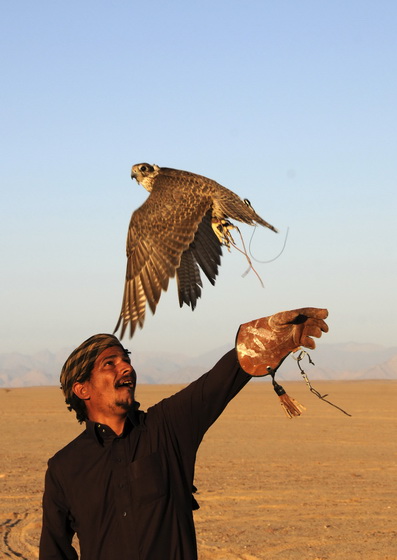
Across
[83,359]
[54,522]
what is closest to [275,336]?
[83,359]

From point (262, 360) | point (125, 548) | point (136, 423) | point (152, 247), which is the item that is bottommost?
point (125, 548)

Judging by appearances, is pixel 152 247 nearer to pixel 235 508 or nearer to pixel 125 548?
pixel 125 548

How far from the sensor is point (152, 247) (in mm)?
4594

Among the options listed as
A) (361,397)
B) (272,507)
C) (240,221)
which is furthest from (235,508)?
(361,397)

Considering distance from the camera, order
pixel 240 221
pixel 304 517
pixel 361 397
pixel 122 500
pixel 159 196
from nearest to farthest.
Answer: pixel 122 500 → pixel 240 221 → pixel 159 196 → pixel 304 517 → pixel 361 397

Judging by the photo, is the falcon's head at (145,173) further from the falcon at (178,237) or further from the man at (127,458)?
the man at (127,458)

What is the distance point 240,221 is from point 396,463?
9.48m

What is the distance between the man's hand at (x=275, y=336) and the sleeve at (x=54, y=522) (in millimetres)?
749

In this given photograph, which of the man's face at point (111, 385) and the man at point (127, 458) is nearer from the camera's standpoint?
the man at point (127, 458)

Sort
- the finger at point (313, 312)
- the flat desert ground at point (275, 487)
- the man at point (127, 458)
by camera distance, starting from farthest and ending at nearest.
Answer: the flat desert ground at point (275, 487), the man at point (127, 458), the finger at point (313, 312)

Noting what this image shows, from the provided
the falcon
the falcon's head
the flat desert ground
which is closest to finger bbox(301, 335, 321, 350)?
the falcon

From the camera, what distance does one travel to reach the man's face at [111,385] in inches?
107

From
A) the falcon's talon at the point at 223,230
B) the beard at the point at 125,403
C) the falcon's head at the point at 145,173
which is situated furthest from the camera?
the falcon's head at the point at 145,173

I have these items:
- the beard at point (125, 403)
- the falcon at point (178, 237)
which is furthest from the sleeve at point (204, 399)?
the falcon at point (178, 237)
